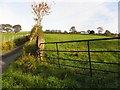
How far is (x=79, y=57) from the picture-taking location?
1938 centimetres

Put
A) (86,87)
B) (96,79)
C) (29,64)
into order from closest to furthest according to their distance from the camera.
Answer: (86,87)
(96,79)
(29,64)

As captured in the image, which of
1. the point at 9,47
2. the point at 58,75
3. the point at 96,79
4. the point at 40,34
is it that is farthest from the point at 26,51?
the point at 9,47

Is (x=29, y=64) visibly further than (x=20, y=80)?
Yes

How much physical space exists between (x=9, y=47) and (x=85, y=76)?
28.8m

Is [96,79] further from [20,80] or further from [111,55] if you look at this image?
[111,55]

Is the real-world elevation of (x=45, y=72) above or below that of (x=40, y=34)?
below

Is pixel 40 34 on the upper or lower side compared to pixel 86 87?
upper

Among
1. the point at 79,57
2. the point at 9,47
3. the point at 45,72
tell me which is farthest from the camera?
the point at 9,47

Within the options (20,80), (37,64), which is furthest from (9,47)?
(20,80)

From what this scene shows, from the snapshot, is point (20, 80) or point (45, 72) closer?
point (20, 80)

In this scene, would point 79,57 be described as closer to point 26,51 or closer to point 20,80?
point 26,51

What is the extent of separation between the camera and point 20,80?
407 inches

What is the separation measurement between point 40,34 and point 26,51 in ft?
4.65

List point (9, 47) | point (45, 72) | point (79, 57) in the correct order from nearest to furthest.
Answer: point (45, 72) → point (79, 57) → point (9, 47)
